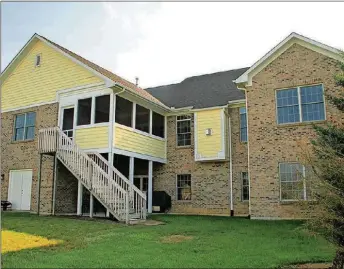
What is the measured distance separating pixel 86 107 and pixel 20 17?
251 inches

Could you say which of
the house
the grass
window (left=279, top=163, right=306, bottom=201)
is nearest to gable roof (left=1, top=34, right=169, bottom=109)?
the house

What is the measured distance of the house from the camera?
1472cm

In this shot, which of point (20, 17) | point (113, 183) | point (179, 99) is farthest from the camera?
point (179, 99)

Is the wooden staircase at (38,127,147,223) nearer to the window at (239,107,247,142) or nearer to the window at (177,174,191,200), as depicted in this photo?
the window at (177,174,191,200)

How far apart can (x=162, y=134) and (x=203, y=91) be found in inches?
144

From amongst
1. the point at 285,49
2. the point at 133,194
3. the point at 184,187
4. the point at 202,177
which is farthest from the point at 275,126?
the point at 133,194

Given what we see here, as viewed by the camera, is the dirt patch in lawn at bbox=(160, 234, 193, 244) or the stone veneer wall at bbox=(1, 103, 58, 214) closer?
the dirt patch in lawn at bbox=(160, 234, 193, 244)

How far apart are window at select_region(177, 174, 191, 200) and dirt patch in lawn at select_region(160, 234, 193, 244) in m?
8.69

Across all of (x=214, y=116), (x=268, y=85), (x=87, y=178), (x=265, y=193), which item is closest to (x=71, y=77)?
(x=87, y=178)

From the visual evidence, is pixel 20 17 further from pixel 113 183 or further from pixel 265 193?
pixel 265 193

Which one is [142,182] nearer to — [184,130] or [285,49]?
[184,130]

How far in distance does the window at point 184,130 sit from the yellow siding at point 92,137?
539 centimetres

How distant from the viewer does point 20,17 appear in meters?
11.1

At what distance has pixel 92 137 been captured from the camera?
1606 cm
